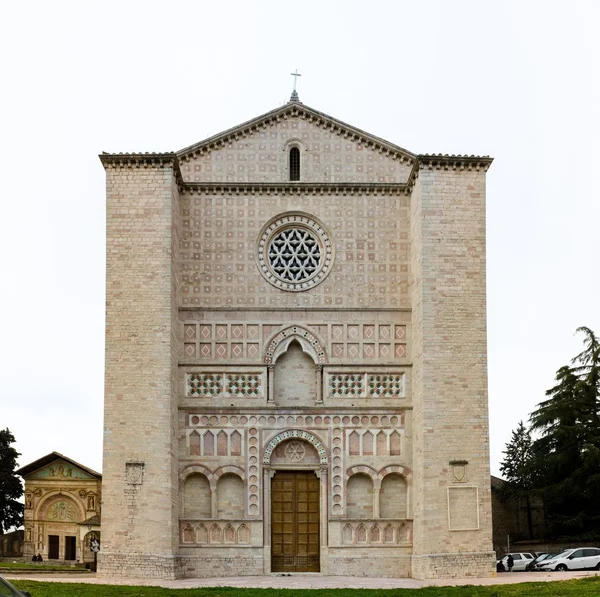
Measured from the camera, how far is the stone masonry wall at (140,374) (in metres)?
24.3

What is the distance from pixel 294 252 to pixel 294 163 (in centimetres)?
245

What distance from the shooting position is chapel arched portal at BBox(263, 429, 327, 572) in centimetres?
2575

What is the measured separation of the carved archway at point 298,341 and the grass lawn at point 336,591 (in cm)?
739

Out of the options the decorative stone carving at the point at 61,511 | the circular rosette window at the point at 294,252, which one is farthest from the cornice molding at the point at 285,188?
the decorative stone carving at the point at 61,511

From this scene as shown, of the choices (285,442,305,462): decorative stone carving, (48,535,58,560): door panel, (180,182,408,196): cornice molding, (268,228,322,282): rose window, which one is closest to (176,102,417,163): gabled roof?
(180,182,408,196): cornice molding

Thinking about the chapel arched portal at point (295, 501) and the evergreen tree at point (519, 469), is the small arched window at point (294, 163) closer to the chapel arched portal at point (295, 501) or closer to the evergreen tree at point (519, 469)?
the chapel arched portal at point (295, 501)

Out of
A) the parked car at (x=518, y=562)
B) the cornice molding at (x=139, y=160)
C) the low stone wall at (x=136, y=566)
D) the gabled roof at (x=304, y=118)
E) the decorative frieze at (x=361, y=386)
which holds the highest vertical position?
the gabled roof at (x=304, y=118)

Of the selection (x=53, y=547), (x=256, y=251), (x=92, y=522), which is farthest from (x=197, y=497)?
(x=53, y=547)

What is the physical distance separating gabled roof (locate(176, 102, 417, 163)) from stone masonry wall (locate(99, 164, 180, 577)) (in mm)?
1794

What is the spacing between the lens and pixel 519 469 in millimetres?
38062

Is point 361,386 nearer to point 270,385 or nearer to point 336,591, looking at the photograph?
point 270,385

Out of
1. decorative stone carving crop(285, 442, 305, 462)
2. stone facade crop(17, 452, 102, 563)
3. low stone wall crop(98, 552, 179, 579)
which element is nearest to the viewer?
low stone wall crop(98, 552, 179, 579)

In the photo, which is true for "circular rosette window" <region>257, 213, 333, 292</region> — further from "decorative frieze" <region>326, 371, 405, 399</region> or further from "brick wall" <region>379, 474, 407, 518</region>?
"brick wall" <region>379, 474, 407, 518</region>

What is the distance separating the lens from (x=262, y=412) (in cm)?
2622
